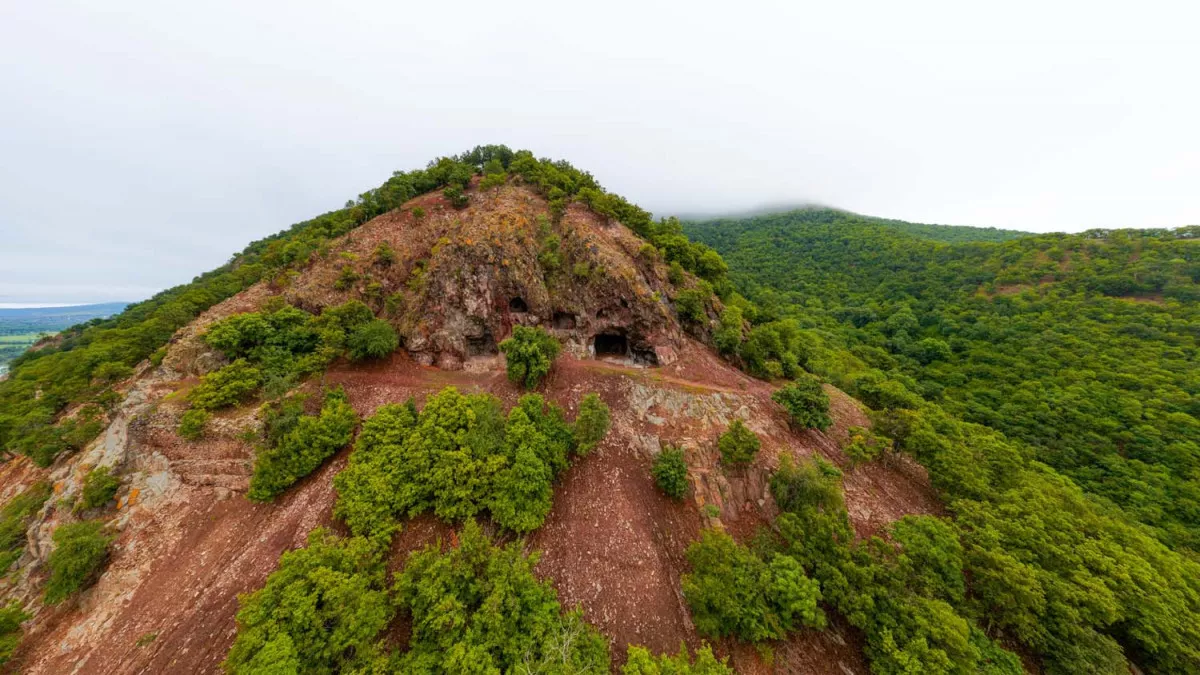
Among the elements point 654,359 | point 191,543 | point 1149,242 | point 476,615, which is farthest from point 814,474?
point 1149,242

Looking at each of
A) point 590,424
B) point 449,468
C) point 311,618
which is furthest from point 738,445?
point 311,618

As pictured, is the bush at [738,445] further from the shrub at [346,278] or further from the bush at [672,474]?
the shrub at [346,278]

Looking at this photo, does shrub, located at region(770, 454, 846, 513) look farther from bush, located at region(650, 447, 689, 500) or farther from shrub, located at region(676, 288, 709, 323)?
shrub, located at region(676, 288, 709, 323)

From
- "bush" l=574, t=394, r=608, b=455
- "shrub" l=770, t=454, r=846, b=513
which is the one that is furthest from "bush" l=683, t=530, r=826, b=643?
"bush" l=574, t=394, r=608, b=455

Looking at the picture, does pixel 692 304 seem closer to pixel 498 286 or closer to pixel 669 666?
pixel 498 286

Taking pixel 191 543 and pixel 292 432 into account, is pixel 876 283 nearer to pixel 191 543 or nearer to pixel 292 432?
pixel 292 432

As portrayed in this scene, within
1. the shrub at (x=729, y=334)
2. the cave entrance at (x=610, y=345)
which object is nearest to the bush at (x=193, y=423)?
the cave entrance at (x=610, y=345)
